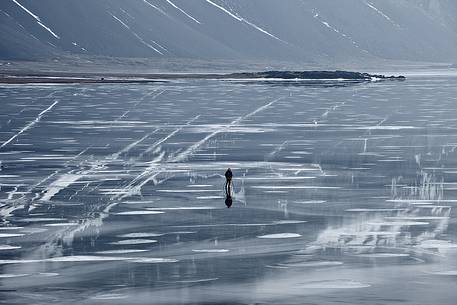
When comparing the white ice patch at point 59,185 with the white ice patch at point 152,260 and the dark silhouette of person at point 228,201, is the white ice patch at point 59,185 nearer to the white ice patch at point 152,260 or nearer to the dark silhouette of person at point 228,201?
the dark silhouette of person at point 228,201

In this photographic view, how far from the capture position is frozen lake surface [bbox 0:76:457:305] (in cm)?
1862

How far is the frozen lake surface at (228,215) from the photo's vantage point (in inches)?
733

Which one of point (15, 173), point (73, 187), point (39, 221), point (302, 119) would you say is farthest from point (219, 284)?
point (302, 119)

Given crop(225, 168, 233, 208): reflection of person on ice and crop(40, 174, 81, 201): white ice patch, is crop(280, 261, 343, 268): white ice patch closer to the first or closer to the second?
crop(225, 168, 233, 208): reflection of person on ice

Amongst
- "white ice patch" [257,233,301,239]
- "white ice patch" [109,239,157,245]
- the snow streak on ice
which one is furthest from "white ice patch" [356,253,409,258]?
the snow streak on ice

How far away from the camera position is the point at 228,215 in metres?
26.0

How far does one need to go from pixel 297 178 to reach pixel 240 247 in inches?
433

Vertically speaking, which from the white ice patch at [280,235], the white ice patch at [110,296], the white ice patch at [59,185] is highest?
the white ice patch at [59,185]

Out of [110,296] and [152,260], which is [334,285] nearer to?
[110,296]

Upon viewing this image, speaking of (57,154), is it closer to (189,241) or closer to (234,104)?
(189,241)

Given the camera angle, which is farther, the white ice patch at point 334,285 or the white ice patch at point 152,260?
the white ice patch at point 152,260

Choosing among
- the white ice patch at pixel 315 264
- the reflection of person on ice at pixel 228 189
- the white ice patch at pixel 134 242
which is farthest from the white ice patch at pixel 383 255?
the reflection of person on ice at pixel 228 189

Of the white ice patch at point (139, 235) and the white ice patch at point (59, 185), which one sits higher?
the white ice patch at point (59, 185)

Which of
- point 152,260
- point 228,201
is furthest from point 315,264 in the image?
point 228,201
